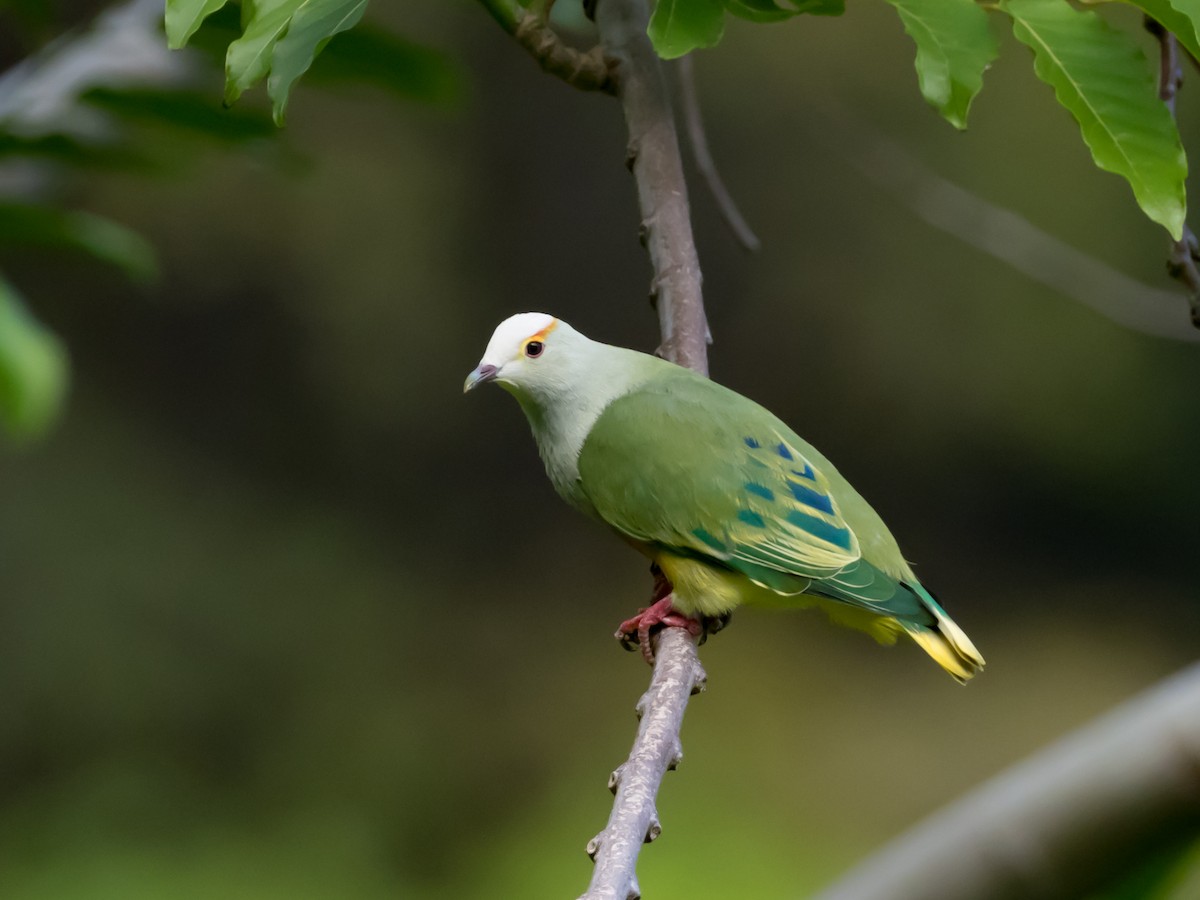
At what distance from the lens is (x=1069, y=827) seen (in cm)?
41

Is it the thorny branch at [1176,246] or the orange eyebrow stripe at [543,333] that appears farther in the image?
the orange eyebrow stripe at [543,333]

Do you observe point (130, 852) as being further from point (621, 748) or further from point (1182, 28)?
point (1182, 28)

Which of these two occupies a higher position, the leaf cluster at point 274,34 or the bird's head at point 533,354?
the bird's head at point 533,354

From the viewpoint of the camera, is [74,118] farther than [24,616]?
No

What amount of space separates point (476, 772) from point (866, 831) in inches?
56.3

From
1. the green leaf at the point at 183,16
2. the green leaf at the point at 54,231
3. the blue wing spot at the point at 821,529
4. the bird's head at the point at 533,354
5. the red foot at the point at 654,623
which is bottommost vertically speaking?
the red foot at the point at 654,623

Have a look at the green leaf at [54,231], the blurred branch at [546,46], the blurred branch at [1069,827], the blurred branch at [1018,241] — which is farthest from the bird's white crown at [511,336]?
the blurred branch at [1018,241]

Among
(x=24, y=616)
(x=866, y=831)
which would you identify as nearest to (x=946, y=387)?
(x=866, y=831)

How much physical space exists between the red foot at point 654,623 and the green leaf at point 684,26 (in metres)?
0.68

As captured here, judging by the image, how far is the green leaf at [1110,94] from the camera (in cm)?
114

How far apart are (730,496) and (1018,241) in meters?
2.88

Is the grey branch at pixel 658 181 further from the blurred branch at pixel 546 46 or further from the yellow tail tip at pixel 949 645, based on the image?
the yellow tail tip at pixel 949 645

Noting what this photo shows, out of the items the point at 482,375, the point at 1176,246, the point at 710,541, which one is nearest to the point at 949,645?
the point at 710,541

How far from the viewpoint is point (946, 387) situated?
15.4 feet
